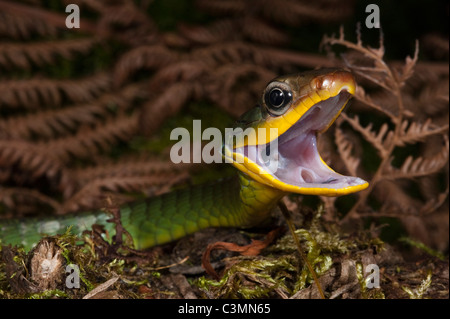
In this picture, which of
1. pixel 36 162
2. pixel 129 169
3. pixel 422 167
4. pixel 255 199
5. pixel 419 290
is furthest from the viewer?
pixel 129 169

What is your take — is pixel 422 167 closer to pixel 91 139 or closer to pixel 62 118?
pixel 91 139

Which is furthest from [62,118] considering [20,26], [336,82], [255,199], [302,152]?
[336,82]

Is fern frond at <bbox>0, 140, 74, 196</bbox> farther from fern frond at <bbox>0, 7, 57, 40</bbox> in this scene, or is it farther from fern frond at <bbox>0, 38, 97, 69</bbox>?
fern frond at <bbox>0, 7, 57, 40</bbox>

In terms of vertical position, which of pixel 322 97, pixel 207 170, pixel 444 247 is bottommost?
pixel 444 247

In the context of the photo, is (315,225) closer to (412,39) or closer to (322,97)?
(322,97)

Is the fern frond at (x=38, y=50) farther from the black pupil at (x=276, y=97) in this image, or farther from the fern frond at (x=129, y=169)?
the black pupil at (x=276, y=97)

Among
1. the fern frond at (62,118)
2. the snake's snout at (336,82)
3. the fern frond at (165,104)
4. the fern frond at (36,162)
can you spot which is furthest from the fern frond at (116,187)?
the snake's snout at (336,82)

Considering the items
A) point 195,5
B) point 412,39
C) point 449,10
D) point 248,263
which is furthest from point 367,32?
point 248,263
